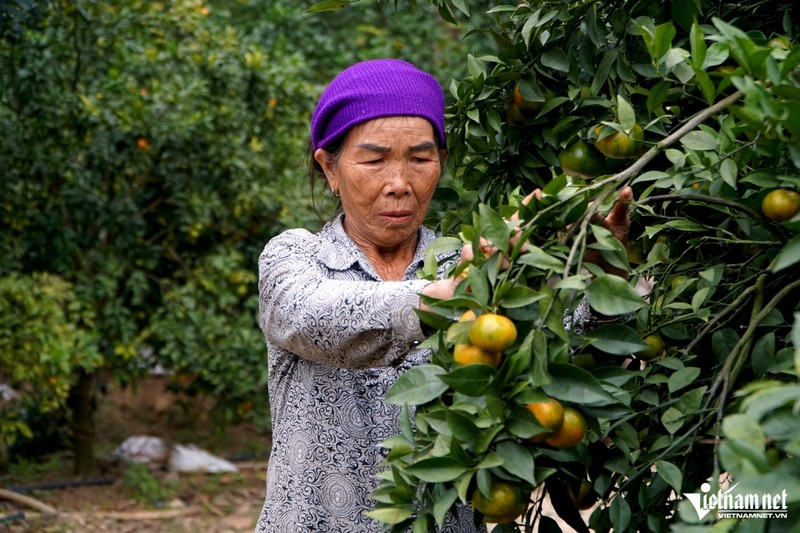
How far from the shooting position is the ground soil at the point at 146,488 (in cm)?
452

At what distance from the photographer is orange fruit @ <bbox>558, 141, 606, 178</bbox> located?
5.35 feet

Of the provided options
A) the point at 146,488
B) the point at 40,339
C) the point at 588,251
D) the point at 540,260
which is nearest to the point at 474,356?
the point at 540,260

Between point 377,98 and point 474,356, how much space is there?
0.72 metres

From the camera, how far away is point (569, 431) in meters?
1.21

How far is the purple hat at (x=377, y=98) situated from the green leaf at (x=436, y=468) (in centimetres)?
77

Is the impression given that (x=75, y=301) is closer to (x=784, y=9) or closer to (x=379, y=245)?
(x=379, y=245)

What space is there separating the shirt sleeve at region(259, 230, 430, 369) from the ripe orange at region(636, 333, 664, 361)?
0.33 metres

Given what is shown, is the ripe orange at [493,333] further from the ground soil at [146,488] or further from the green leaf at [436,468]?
the ground soil at [146,488]

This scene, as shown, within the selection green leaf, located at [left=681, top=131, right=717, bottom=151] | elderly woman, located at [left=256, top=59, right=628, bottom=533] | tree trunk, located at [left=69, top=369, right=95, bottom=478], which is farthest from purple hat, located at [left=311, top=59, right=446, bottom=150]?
tree trunk, located at [left=69, top=369, right=95, bottom=478]

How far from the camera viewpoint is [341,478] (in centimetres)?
174

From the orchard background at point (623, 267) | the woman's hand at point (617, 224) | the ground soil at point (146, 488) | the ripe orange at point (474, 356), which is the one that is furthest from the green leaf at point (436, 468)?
the ground soil at point (146, 488)

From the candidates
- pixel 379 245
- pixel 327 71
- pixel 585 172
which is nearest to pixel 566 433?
pixel 585 172

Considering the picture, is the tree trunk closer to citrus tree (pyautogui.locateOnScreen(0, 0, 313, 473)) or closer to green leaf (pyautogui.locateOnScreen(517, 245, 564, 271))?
citrus tree (pyautogui.locateOnScreen(0, 0, 313, 473))

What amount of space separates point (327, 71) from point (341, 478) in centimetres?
482
